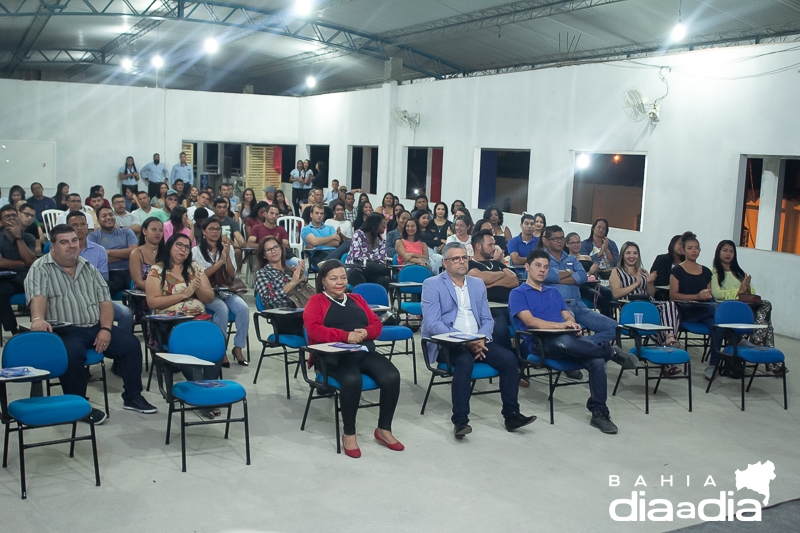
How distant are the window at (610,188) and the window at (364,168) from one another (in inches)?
259

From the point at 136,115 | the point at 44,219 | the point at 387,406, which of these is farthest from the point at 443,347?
the point at 136,115

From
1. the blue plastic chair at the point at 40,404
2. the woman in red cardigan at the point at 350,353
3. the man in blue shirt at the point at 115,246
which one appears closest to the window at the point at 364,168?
the man in blue shirt at the point at 115,246

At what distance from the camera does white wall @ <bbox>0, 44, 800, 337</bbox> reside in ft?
28.8

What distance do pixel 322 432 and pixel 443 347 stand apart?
94 centimetres

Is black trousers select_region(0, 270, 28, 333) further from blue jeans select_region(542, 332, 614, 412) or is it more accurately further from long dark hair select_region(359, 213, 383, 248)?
blue jeans select_region(542, 332, 614, 412)

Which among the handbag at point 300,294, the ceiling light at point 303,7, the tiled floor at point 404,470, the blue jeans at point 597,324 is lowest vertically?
the tiled floor at point 404,470

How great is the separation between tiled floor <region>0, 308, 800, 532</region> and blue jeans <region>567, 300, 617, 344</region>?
53 cm

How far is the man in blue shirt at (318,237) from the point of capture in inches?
349

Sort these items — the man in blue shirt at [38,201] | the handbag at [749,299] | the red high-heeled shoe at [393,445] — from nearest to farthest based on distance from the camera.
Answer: the red high-heeled shoe at [393,445]
the handbag at [749,299]
the man in blue shirt at [38,201]

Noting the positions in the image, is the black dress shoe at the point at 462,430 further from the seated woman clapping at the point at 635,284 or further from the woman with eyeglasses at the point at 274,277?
the seated woman clapping at the point at 635,284

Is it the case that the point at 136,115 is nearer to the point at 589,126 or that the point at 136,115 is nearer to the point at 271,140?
the point at 271,140

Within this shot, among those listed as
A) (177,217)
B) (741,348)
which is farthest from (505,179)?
(741,348)

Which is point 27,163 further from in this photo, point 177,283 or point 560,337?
point 560,337

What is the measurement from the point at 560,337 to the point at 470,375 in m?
0.74
